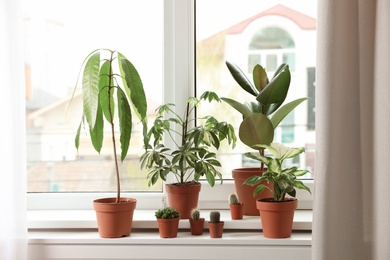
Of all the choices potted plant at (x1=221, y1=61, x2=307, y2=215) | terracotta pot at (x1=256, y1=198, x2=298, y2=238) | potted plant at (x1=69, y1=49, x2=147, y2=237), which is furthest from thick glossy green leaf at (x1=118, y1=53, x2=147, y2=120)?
terracotta pot at (x1=256, y1=198, x2=298, y2=238)

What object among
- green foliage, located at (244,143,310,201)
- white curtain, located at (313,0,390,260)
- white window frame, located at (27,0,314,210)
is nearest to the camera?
white curtain, located at (313,0,390,260)

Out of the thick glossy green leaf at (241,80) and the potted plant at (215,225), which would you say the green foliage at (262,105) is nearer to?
the thick glossy green leaf at (241,80)

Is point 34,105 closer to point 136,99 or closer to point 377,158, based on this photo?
point 136,99

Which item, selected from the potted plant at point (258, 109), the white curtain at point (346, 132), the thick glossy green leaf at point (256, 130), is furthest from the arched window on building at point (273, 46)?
the white curtain at point (346, 132)

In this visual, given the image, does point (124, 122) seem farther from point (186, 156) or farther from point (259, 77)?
point (259, 77)

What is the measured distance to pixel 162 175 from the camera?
7.72ft

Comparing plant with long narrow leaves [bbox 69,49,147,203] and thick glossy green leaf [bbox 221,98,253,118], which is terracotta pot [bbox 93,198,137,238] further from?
thick glossy green leaf [bbox 221,98,253,118]

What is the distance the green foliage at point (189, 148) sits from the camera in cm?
235

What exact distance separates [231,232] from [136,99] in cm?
64

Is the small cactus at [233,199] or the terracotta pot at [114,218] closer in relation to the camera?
the terracotta pot at [114,218]

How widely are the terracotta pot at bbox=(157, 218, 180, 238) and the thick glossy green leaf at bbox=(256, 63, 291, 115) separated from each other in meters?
0.56

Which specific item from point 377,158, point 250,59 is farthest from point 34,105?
point 377,158

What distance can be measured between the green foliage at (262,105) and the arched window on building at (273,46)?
0.23 m

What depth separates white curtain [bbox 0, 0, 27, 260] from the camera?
230 cm
